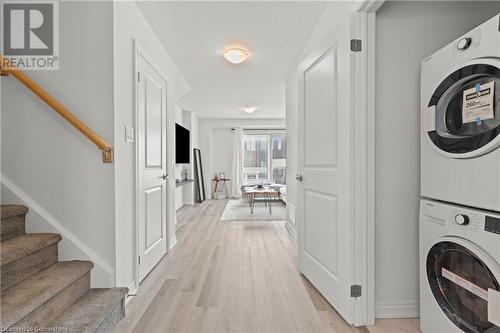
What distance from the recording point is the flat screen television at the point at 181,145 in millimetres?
6375

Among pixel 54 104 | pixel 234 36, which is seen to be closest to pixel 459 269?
pixel 54 104

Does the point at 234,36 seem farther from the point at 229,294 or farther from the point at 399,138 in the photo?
the point at 229,294

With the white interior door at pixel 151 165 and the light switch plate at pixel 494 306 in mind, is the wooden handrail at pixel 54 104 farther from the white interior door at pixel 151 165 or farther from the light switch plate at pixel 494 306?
the light switch plate at pixel 494 306

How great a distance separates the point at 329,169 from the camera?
205cm

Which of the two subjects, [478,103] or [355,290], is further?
[355,290]

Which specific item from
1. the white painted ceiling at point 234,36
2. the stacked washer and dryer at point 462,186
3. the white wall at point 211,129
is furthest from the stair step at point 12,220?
the white wall at point 211,129

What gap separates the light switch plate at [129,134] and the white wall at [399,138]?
184 cm

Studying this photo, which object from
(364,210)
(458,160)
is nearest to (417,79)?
(458,160)

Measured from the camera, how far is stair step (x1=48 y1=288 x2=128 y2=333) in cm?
160

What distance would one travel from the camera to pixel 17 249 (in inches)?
66.5

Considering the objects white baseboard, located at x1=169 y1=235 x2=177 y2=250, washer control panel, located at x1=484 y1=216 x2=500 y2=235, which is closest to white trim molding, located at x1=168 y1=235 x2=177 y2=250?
white baseboard, located at x1=169 y1=235 x2=177 y2=250

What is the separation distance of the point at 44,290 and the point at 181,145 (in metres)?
5.22

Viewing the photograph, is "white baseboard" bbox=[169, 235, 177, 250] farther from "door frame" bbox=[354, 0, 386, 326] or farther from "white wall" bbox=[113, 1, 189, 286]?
"door frame" bbox=[354, 0, 386, 326]

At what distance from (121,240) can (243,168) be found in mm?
6907
